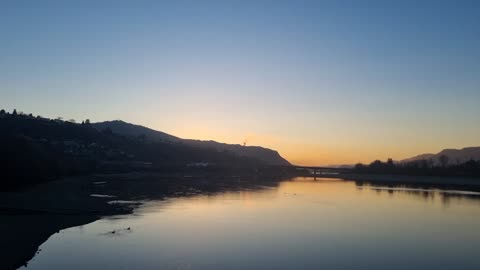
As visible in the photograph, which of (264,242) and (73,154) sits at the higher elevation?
(73,154)

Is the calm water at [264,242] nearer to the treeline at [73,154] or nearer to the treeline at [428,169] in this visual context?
the treeline at [73,154]

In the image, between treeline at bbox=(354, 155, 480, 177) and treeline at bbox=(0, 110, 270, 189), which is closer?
treeline at bbox=(0, 110, 270, 189)

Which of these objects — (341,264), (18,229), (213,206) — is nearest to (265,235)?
(341,264)

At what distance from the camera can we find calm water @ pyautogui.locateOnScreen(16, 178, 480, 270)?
17812 millimetres

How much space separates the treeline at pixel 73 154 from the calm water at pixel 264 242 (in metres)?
24.8

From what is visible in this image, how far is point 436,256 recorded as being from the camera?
20.2 m

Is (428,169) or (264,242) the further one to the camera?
(428,169)

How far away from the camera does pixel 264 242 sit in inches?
882

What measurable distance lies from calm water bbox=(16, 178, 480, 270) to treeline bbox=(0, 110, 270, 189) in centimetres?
2483

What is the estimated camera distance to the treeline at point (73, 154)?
177 ft

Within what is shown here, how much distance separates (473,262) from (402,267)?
11.4 ft

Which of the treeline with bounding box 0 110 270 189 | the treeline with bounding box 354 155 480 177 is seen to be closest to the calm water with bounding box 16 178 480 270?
the treeline with bounding box 0 110 270 189

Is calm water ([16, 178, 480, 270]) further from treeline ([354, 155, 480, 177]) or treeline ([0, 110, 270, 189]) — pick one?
treeline ([354, 155, 480, 177])

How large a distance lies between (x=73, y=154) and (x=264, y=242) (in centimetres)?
10092
